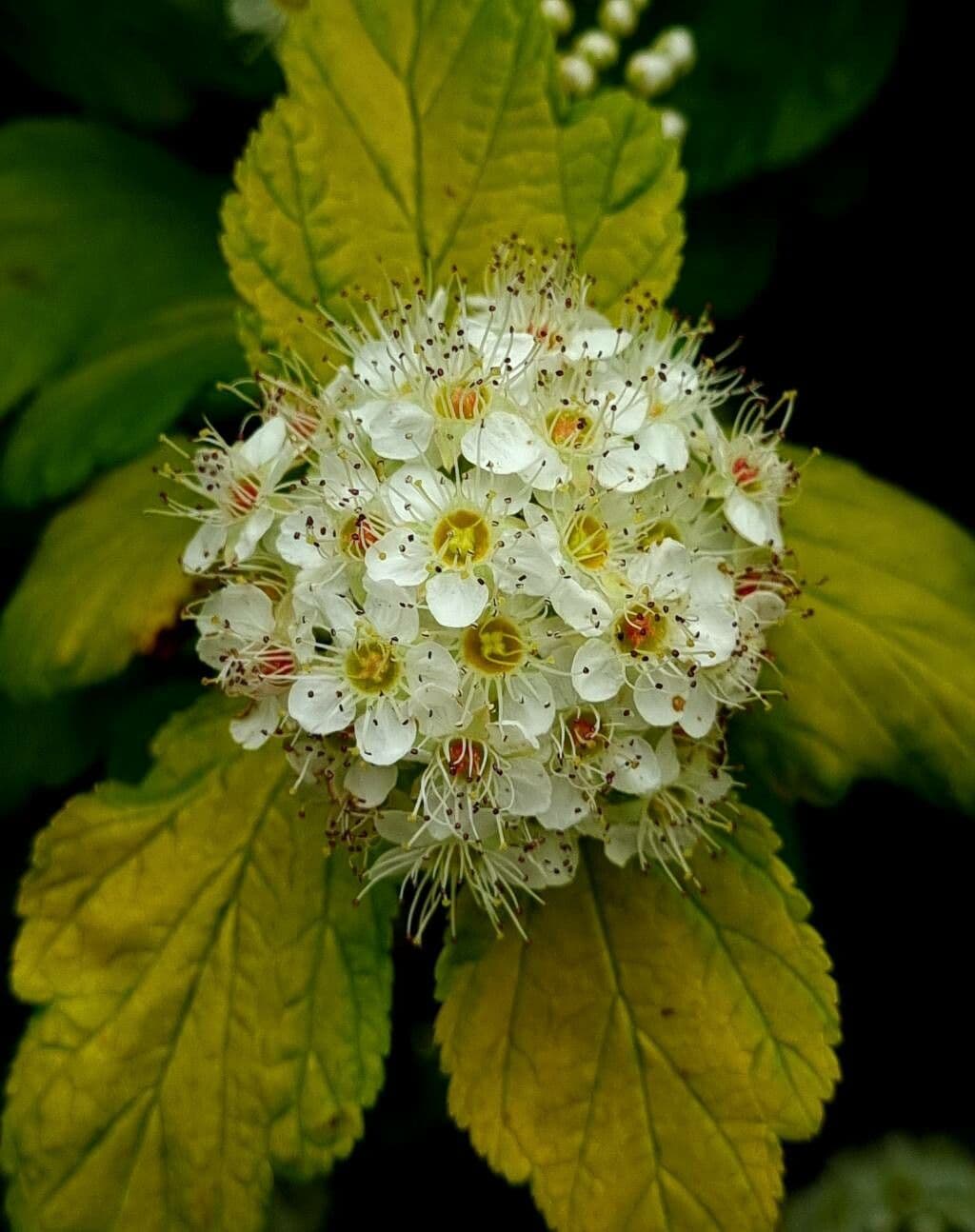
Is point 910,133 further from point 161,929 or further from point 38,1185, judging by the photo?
point 38,1185

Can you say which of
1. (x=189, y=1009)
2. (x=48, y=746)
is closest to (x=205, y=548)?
(x=189, y=1009)

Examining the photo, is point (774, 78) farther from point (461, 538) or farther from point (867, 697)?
point (461, 538)

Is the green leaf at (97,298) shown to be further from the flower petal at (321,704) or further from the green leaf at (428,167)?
the flower petal at (321,704)

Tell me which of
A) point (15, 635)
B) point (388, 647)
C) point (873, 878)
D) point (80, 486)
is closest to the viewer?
point (388, 647)

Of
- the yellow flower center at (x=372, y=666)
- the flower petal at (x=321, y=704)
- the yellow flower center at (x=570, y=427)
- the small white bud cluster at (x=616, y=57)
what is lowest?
the flower petal at (x=321, y=704)

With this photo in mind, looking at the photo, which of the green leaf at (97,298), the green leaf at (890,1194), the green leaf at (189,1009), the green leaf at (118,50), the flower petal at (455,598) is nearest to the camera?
the flower petal at (455,598)

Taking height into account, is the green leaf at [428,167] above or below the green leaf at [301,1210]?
above

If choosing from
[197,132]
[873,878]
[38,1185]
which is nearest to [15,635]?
[38,1185]

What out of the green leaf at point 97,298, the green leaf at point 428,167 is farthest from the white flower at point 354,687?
the green leaf at point 97,298
